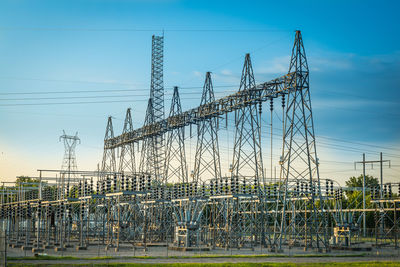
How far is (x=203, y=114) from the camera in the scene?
47.0m

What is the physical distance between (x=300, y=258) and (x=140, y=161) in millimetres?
34381

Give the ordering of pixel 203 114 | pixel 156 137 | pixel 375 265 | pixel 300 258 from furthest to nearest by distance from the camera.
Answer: pixel 156 137, pixel 203 114, pixel 300 258, pixel 375 265

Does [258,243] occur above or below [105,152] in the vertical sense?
below

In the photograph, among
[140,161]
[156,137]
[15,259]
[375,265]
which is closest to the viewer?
[375,265]

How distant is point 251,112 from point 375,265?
18713 millimetres

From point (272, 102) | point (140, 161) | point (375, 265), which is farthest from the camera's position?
point (140, 161)

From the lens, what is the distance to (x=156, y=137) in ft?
189

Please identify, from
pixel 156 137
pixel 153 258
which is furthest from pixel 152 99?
pixel 153 258

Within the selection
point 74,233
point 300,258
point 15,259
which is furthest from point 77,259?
point 74,233

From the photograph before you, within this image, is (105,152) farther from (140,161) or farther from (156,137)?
(156,137)

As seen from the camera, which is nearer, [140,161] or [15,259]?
[15,259]

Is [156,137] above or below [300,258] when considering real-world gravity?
above

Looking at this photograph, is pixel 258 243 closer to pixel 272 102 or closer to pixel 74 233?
pixel 272 102

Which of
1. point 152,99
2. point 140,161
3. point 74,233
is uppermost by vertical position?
point 152,99
